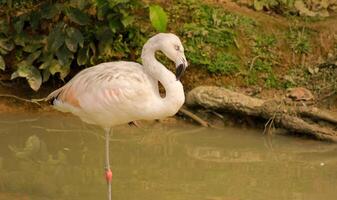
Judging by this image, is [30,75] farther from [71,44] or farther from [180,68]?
[180,68]

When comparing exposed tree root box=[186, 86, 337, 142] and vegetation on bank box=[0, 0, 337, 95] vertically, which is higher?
vegetation on bank box=[0, 0, 337, 95]

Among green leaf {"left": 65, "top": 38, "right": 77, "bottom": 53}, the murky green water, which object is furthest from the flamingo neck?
green leaf {"left": 65, "top": 38, "right": 77, "bottom": 53}

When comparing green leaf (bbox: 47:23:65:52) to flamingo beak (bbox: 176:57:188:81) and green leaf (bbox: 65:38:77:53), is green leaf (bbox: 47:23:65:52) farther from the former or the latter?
flamingo beak (bbox: 176:57:188:81)

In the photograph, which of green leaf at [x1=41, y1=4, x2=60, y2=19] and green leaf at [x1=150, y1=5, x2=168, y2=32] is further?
green leaf at [x1=41, y1=4, x2=60, y2=19]

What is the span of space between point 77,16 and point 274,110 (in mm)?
2432

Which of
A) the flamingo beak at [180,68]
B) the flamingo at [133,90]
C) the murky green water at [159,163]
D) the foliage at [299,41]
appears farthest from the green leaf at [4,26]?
the flamingo beak at [180,68]

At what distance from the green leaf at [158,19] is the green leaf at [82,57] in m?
0.89

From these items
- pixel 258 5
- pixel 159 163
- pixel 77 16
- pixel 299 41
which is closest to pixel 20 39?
pixel 77 16

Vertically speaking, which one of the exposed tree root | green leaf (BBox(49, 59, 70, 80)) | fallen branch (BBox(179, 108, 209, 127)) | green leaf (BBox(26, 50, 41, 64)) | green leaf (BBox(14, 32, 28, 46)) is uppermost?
green leaf (BBox(14, 32, 28, 46))

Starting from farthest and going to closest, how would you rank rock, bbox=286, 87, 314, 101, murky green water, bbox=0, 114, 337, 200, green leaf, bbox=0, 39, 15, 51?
green leaf, bbox=0, 39, 15, 51 < rock, bbox=286, 87, 314, 101 < murky green water, bbox=0, 114, 337, 200

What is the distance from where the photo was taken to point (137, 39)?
8484mm

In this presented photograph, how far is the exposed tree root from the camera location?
750cm

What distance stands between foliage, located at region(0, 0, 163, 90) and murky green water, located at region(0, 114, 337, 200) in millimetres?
606

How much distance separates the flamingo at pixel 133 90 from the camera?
18.3ft
